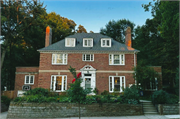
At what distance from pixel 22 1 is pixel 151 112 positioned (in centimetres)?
2345

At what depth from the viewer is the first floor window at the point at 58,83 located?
2109 centimetres

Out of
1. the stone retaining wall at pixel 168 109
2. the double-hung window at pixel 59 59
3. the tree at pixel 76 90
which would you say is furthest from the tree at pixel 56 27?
the stone retaining wall at pixel 168 109

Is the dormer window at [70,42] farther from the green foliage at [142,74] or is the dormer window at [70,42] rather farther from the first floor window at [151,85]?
the first floor window at [151,85]

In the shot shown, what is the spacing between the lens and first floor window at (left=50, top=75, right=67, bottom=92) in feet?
69.2

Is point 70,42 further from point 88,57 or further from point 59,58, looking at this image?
point 88,57

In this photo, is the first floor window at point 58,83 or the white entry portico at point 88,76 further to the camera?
the white entry portico at point 88,76

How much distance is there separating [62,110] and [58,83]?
8273 millimetres

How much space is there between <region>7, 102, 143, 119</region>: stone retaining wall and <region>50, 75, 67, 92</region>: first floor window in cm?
773

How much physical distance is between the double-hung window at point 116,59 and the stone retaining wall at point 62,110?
8829 mm

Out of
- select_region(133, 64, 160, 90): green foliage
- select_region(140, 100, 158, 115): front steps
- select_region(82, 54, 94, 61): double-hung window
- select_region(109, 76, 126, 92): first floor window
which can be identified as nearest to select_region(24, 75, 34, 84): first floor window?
select_region(82, 54, 94, 61): double-hung window

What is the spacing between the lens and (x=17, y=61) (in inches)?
1134

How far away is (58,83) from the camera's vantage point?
69.8 ft

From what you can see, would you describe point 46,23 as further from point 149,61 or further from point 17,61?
point 149,61

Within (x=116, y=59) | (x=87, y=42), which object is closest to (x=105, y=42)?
(x=87, y=42)
